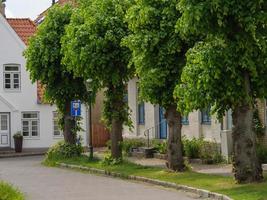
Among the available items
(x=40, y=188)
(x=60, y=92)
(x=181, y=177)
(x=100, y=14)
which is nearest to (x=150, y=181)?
(x=181, y=177)

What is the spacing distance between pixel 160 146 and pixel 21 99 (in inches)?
629

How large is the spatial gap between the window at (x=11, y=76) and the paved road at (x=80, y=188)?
19.0 metres

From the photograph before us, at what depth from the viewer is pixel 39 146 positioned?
147 ft

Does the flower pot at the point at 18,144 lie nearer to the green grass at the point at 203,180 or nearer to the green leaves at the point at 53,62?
the green leaves at the point at 53,62

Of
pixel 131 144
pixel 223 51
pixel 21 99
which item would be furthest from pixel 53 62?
pixel 223 51

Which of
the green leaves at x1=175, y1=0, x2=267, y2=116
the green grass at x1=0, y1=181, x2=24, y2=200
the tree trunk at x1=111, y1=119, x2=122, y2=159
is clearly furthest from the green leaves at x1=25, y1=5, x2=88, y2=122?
the green grass at x1=0, y1=181, x2=24, y2=200

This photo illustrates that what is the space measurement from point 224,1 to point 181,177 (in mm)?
6863

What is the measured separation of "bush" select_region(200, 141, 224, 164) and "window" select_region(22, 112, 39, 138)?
1957 centimetres

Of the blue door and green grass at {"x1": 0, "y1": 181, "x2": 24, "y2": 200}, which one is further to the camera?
the blue door

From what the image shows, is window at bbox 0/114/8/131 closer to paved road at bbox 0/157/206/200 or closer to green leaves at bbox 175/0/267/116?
paved road at bbox 0/157/206/200

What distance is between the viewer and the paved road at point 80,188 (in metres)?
17.1

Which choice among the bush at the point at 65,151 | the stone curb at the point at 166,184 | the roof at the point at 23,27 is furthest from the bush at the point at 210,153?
the roof at the point at 23,27

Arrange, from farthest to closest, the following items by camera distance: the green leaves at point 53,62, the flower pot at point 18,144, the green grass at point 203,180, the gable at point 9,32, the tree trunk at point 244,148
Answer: the gable at point 9,32 → the flower pot at point 18,144 → the green leaves at point 53,62 → the tree trunk at point 244,148 → the green grass at point 203,180

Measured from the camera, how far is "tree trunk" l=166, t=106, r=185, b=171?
71.9 ft
